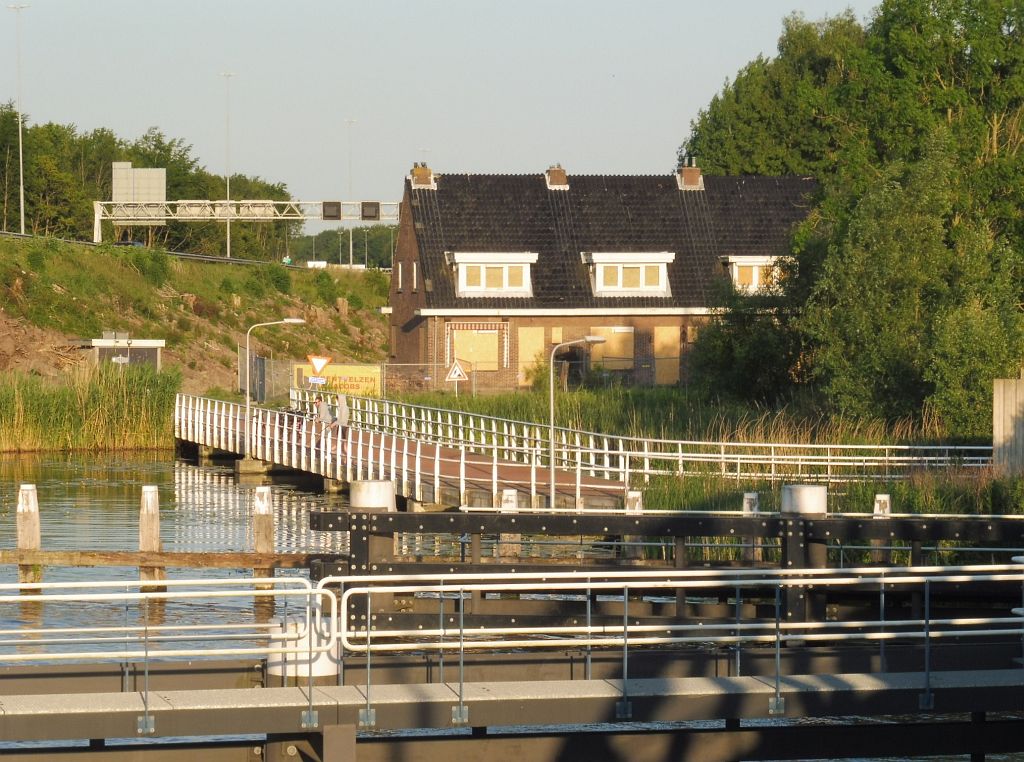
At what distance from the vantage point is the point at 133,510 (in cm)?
3712

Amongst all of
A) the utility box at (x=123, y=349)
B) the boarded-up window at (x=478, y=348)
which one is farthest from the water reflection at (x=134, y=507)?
the boarded-up window at (x=478, y=348)

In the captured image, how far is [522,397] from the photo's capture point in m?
49.5

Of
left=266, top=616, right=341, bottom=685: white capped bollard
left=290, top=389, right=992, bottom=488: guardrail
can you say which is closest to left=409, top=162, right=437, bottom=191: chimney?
left=290, top=389, right=992, bottom=488: guardrail

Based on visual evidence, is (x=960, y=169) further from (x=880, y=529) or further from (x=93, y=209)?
(x=93, y=209)

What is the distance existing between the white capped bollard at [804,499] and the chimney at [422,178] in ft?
168

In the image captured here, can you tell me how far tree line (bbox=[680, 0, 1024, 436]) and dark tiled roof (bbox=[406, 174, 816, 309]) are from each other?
46.6 ft

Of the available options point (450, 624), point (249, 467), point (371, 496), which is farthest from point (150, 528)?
point (249, 467)

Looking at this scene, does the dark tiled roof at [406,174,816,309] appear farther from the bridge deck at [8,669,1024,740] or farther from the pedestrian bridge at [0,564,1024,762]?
the bridge deck at [8,669,1024,740]

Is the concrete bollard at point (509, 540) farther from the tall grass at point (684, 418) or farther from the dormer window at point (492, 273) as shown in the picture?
the dormer window at point (492, 273)

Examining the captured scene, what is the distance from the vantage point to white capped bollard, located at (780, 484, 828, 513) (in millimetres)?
17188

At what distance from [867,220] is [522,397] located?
44.1ft

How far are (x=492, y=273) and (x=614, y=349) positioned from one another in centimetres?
567

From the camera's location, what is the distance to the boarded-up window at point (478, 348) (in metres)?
65.0

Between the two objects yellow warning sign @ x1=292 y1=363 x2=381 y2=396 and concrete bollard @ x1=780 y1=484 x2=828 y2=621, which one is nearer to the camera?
concrete bollard @ x1=780 y1=484 x2=828 y2=621
